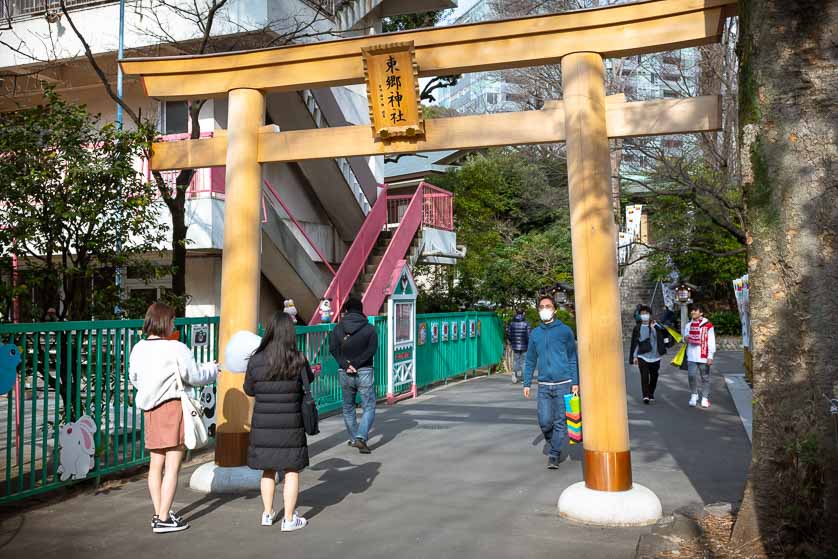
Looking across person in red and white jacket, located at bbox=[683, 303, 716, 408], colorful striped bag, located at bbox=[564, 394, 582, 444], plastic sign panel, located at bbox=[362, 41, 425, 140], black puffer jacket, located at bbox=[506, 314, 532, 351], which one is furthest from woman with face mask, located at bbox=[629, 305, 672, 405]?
plastic sign panel, located at bbox=[362, 41, 425, 140]

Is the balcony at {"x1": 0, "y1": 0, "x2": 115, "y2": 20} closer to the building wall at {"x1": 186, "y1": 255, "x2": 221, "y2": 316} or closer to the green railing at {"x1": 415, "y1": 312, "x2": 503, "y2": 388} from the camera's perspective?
the building wall at {"x1": 186, "y1": 255, "x2": 221, "y2": 316}

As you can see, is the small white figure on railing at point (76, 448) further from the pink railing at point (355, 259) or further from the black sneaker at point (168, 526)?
the pink railing at point (355, 259)

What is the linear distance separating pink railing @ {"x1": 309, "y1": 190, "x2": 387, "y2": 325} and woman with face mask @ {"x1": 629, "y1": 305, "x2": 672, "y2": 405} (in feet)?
17.7

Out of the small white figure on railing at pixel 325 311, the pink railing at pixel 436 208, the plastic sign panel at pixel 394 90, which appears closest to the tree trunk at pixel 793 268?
the plastic sign panel at pixel 394 90

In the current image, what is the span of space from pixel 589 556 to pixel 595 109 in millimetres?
3607

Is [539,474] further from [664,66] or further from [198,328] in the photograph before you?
[664,66]

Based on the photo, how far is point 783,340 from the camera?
455cm

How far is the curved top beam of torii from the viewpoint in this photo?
6.39 meters

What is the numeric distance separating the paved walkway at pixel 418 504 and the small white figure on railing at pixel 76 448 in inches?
10.1

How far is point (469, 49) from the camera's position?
691 centimetres

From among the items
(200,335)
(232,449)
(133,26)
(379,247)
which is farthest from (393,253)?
(232,449)

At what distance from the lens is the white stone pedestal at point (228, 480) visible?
23.2ft

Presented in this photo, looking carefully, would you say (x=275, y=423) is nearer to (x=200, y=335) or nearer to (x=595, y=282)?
(x=595, y=282)

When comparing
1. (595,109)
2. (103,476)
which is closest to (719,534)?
(595,109)
